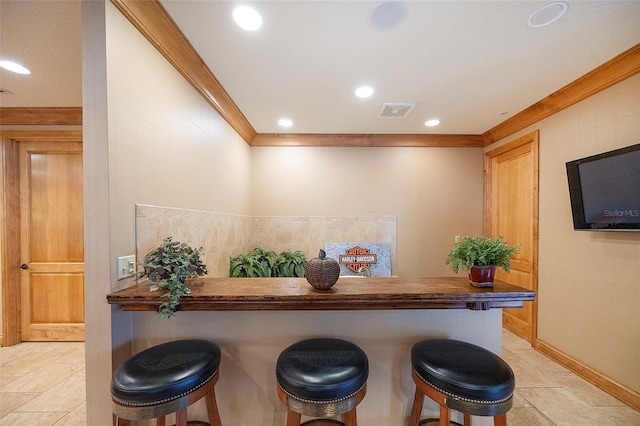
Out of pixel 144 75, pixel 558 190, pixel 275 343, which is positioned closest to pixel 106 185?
pixel 144 75

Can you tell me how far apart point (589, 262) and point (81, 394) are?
15.5 ft

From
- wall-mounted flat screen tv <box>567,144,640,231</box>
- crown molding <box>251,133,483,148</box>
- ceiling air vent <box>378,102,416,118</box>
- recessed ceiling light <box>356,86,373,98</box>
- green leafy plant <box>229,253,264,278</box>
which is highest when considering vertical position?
recessed ceiling light <box>356,86,373,98</box>

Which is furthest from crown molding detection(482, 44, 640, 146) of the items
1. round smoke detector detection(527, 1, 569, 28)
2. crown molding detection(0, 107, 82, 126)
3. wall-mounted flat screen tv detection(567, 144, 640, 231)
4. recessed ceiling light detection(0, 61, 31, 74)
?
crown molding detection(0, 107, 82, 126)

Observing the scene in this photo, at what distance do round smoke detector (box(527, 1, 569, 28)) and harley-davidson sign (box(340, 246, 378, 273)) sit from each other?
285 centimetres

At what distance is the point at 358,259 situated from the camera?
3592mm

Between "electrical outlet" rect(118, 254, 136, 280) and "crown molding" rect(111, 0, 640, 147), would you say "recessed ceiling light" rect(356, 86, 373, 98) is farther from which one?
"electrical outlet" rect(118, 254, 136, 280)

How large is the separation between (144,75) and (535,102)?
367cm

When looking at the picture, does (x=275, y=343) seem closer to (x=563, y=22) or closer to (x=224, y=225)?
(x=224, y=225)

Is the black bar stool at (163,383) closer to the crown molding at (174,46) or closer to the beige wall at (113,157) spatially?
the beige wall at (113,157)

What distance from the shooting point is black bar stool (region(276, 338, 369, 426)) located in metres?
0.99

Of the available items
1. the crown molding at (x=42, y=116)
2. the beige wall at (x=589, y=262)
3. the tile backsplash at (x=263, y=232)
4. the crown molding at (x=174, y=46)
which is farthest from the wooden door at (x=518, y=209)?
the crown molding at (x=42, y=116)

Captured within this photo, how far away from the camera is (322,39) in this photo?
164 cm

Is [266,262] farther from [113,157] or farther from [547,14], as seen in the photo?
[547,14]

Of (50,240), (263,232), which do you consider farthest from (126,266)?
(50,240)
